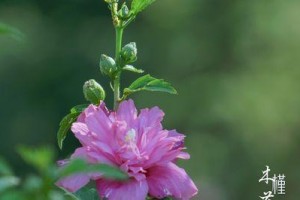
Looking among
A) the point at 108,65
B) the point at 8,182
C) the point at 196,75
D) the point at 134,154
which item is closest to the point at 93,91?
the point at 108,65

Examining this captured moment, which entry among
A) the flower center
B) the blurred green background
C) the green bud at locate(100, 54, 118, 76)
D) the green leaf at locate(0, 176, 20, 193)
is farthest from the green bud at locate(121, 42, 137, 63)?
the blurred green background

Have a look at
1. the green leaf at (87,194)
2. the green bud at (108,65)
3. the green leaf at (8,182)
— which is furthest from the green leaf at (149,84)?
the green leaf at (8,182)

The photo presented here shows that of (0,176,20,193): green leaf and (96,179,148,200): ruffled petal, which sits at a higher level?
(96,179,148,200): ruffled petal

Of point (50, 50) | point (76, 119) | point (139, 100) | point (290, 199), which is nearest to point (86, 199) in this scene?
point (76, 119)

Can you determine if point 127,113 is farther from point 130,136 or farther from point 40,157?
point 40,157

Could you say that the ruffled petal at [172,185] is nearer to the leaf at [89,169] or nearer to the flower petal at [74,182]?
the flower petal at [74,182]

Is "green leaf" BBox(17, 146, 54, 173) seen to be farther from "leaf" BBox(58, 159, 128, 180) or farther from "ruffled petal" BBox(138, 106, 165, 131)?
"ruffled petal" BBox(138, 106, 165, 131)
